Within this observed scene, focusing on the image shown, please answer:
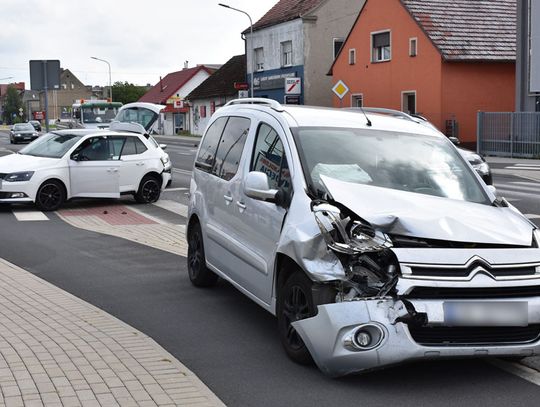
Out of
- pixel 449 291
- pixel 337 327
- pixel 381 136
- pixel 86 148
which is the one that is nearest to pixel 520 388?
pixel 449 291

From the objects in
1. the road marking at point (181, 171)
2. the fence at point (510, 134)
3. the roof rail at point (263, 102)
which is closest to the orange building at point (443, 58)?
the fence at point (510, 134)

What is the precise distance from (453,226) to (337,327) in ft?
3.17

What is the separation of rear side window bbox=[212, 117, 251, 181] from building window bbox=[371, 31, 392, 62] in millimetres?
33130

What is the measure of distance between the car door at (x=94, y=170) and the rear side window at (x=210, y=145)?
8028mm

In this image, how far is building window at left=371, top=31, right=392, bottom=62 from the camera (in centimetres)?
3969

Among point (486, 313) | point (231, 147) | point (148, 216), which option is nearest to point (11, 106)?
point (148, 216)

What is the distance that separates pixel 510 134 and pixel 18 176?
833 inches

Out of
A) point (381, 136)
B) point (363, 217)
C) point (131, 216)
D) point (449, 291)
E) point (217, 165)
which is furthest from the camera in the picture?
point (131, 216)

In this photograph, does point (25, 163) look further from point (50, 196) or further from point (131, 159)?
point (131, 159)

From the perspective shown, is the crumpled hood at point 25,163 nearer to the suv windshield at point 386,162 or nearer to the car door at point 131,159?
the car door at point 131,159

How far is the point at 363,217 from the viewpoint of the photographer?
200 inches

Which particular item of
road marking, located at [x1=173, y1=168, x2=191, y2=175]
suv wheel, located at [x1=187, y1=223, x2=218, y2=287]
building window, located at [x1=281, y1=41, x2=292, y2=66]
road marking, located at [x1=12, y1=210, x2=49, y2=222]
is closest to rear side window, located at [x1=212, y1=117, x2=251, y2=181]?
suv wheel, located at [x1=187, y1=223, x2=218, y2=287]

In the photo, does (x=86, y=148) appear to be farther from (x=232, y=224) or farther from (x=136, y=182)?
(x=232, y=224)

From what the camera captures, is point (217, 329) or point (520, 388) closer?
point (520, 388)
